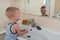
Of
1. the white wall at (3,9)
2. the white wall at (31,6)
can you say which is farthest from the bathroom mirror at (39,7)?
the white wall at (3,9)

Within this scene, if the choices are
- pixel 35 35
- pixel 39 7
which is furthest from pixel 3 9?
pixel 35 35

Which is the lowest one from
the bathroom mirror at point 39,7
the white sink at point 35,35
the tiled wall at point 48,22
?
the white sink at point 35,35

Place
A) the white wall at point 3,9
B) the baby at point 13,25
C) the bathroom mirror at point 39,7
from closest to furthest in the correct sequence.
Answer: the baby at point 13,25 → the bathroom mirror at point 39,7 → the white wall at point 3,9

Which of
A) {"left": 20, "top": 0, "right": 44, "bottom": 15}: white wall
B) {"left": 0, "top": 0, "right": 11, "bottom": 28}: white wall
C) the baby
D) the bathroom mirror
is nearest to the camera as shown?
the baby

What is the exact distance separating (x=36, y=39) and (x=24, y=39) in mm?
232

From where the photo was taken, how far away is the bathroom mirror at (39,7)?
1.70 meters

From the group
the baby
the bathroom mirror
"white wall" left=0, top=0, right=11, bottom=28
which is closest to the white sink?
the baby

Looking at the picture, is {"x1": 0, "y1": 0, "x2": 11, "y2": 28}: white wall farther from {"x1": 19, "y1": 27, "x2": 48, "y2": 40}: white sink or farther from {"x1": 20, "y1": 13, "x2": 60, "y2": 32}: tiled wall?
{"x1": 19, "y1": 27, "x2": 48, "y2": 40}: white sink

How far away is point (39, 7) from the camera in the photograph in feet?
6.37

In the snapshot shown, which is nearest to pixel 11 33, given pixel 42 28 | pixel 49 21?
pixel 42 28

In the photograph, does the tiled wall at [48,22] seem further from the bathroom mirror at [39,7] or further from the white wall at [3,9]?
the white wall at [3,9]

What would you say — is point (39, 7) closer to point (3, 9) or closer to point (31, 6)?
point (31, 6)

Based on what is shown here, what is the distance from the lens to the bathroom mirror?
1.70 m

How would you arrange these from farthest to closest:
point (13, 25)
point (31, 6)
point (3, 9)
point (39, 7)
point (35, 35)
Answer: point (3, 9) < point (31, 6) < point (39, 7) < point (35, 35) < point (13, 25)
